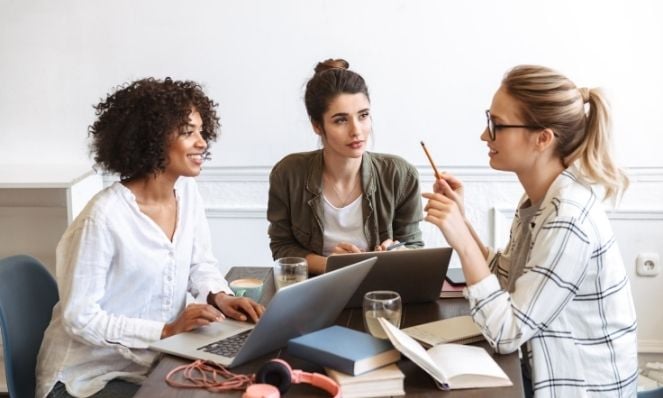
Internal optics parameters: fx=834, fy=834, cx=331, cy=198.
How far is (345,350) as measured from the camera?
1472 mm

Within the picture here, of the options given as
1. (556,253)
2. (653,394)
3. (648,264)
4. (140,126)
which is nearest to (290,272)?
(140,126)

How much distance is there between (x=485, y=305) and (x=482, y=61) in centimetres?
170

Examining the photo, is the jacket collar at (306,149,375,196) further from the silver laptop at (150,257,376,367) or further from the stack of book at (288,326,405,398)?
the stack of book at (288,326,405,398)

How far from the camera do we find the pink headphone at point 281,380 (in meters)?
1.39

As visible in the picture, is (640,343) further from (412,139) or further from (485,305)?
(485,305)

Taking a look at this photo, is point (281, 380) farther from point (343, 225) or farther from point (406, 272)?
point (343, 225)

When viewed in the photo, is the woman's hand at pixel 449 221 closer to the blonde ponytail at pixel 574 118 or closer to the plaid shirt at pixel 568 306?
the plaid shirt at pixel 568 306

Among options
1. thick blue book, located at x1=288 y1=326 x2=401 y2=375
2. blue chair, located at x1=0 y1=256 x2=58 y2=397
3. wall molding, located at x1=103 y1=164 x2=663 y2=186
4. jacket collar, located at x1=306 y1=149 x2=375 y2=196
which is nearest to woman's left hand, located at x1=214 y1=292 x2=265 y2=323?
thick blue book, located at x1=288 y1=326 x2=401 y2=375

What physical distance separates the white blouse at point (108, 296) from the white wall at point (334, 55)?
51.1 inches

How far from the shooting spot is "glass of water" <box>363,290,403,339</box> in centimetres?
163

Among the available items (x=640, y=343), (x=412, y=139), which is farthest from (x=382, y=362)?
(x=640, y=343)

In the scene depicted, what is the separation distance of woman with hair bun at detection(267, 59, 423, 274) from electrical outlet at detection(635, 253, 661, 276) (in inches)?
46.0

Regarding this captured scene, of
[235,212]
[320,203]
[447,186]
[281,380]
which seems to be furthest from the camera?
[235,212]

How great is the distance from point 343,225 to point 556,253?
915 mm
